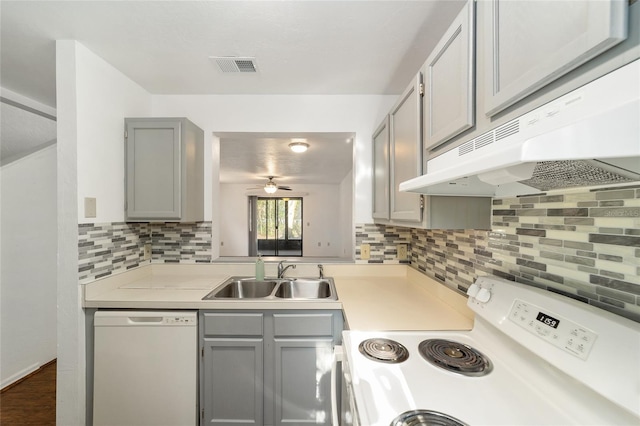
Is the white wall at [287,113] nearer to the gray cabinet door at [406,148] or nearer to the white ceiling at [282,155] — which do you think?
the white ceiling at [282,155]

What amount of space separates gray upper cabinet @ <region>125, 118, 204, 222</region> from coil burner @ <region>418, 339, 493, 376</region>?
68.9 inches

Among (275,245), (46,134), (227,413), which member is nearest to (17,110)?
(46,134)

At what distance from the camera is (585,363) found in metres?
0.62

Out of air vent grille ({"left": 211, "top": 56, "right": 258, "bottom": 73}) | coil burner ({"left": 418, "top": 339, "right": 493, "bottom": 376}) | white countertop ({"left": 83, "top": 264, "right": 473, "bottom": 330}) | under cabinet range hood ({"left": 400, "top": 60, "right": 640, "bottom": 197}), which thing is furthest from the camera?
air vent grille ({"left": 211, "top": 56, "right": 258, "bottom": 73})

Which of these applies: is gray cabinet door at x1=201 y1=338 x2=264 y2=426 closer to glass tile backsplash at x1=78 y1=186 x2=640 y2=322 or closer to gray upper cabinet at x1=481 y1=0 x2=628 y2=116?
glass tile backsplash at x1=78 y1=186 x2=640 y2=322

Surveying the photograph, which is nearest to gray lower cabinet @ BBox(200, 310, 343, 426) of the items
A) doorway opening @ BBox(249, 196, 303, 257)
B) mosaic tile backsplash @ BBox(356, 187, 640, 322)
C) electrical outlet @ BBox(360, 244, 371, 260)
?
electrical outlet @ BBox(360, 244, 371, 260)

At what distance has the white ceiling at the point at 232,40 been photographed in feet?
4.00

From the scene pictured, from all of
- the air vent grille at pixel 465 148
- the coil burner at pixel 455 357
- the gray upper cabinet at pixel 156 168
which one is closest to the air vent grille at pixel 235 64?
the gray upper cabinet at pixel 156 168

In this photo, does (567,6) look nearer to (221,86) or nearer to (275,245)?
(221,86)

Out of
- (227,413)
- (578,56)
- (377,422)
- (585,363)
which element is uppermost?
(578,56)

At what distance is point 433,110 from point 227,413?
200cm

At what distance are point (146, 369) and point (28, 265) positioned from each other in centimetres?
167

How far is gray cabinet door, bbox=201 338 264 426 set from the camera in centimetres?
150

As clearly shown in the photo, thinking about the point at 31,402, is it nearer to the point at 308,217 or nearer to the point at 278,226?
the point at 278,226
